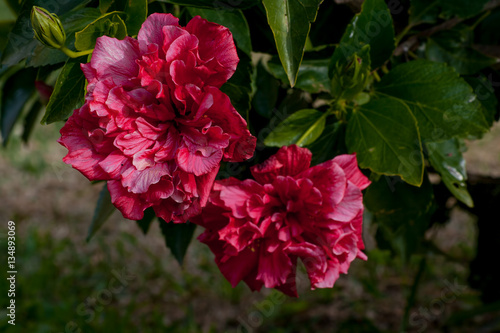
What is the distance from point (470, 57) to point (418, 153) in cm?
26

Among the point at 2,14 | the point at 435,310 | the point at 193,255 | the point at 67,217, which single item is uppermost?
the point at 2,14

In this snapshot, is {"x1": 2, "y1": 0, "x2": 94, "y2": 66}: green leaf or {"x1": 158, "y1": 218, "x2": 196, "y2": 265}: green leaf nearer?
{"x1": 2, "y1": 0, "x2": 94, "y2": 66}: green leaf

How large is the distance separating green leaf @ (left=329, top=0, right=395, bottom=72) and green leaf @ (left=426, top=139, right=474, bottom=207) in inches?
6.0

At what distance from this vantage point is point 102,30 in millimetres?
489

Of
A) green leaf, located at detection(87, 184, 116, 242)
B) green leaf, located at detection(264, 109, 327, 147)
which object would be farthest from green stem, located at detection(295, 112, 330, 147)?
green leaf, located at detection(87, 184, 116, 242)

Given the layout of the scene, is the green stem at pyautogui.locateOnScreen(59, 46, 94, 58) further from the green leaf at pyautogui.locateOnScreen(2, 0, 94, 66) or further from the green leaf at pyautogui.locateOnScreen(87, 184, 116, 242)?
the green leaf at pyautogui.locateOnScreen(87, 184, 116, 242)

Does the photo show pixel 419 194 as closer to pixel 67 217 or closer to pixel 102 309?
pixel 102 309

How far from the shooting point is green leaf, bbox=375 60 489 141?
0.57 m

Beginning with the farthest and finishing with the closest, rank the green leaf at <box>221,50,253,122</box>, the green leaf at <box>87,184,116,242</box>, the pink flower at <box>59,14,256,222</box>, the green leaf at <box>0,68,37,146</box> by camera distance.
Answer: the green leaf at <box>0,68,37,146</box> → the green leaf at <box>87,184,116,242</box> → the green leaf at <box>221,50,253,122</box> → the pink flower at <box>59,14,256,222</box>

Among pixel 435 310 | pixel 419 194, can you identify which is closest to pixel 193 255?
pixel 435 310

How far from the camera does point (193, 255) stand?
1.96m

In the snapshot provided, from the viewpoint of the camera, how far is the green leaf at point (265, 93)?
26.7 inches

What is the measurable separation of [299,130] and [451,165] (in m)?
0.23

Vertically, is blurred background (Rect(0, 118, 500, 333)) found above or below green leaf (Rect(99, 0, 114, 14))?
below
